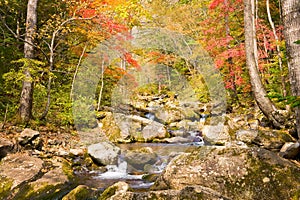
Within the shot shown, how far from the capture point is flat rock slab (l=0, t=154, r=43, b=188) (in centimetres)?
411

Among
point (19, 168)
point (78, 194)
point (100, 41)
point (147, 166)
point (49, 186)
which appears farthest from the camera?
point (100, 41)

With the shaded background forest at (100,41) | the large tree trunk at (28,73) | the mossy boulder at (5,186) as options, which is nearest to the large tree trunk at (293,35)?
the shaded background forest at (100,41)

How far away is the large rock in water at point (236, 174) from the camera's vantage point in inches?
121

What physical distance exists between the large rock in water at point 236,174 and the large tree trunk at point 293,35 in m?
1.11

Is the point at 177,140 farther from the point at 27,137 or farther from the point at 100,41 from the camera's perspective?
the point at 27,137

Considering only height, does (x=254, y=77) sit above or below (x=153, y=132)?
above

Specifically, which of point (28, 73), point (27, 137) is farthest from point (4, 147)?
point (28, 73)

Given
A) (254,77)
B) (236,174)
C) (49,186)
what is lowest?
(49,186)

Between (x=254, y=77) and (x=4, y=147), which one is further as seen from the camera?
(x=254, y=77)

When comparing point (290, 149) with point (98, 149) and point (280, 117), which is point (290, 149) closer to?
point (280, 117)

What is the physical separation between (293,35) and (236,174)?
192 cm

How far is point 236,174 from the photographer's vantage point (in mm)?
3268

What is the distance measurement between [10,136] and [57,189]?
2423 millimetres

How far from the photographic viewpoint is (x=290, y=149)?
4.46 m
